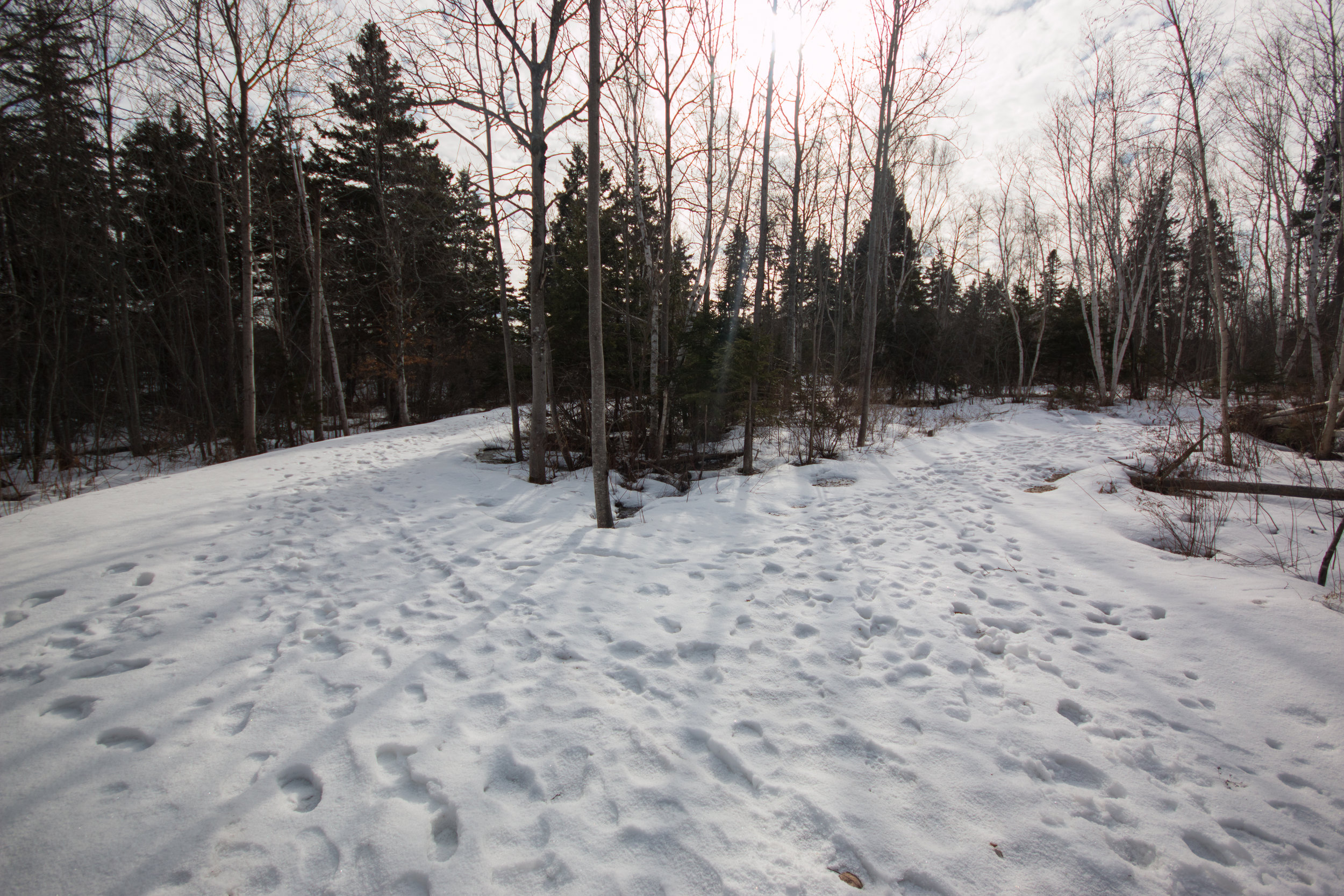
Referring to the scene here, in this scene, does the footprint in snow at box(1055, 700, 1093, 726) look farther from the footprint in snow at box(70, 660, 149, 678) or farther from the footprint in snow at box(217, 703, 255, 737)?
the footprint in snow at box(70, 660, 149, 678)

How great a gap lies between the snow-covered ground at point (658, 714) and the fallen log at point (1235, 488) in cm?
81


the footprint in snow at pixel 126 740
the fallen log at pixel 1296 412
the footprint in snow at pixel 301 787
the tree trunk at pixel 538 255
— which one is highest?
the tree trunk at pixel 538 255

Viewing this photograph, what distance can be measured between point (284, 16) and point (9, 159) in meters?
5.96

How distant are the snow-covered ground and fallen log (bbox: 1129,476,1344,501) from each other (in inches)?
32.0

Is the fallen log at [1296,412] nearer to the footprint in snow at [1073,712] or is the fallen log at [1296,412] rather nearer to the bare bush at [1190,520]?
the bare bush at [1190,520]

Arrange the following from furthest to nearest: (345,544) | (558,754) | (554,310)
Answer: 1. (554,310)
2. (345,544)
3. (558,754)

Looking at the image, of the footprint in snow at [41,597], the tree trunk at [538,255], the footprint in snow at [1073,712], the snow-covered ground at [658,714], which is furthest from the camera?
the tree trunk at [538,255]

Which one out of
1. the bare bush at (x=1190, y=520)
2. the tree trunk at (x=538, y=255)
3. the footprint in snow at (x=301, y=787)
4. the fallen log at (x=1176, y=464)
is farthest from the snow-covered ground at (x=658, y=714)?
the tree trunk at (x=538, y=255)

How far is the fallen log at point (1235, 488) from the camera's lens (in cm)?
495

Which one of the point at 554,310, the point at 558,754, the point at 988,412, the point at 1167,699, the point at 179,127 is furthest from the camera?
the point at 988,412

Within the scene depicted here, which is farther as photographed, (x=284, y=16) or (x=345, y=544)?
(x=284, y=16)

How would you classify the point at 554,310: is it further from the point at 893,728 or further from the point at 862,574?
the point at 893,728

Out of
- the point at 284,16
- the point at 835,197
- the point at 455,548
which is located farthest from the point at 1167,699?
the point at 835,197

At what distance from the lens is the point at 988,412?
1566 cm
